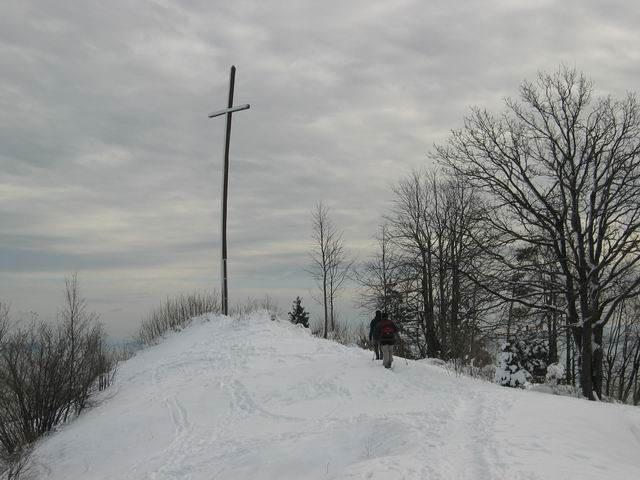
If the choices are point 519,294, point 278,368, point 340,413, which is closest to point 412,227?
point 519,294

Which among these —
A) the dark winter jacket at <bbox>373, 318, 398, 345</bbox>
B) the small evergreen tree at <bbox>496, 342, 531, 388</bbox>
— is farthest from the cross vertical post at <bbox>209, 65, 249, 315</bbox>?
the small evergreen tree at <bbox>496, 342, 531, 388</bbox>

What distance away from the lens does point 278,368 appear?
15.8 metres

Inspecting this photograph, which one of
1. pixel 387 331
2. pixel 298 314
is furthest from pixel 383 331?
pixel 298 314

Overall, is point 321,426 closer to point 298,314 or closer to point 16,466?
point 16,466

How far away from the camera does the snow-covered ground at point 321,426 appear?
7.66 meters

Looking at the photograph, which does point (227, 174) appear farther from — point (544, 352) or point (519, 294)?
point (544, 352)

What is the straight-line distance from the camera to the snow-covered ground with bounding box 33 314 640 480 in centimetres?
766

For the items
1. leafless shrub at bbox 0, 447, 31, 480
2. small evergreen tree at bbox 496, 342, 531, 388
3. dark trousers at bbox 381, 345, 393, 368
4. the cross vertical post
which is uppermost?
the cross vertical post

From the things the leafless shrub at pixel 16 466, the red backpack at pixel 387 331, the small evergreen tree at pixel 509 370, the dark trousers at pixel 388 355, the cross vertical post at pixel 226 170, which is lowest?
the leafless shrub at pixel 16 466

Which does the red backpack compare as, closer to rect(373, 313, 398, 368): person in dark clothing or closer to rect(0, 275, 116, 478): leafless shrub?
rect(373, 313, 398, 368): person in dark clothing

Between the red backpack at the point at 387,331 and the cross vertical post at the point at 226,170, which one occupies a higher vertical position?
the cross vertical post at the point at 226,170

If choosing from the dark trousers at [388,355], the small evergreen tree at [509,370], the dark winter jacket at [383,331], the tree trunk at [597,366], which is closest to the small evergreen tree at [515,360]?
the small evergreen tree at [509,370]

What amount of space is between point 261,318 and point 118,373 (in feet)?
18.8

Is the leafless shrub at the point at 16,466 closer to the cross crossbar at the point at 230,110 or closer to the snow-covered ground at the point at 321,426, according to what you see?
the snow-covered ground at the point at 321,426
